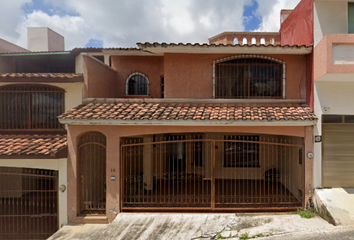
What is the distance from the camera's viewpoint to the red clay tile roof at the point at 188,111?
657cm

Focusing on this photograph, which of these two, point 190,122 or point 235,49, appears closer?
point 190,122

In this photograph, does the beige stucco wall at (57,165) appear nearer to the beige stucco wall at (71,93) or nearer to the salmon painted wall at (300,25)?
the beige stucco wall at (71,93)

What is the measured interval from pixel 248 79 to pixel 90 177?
7.51 metres

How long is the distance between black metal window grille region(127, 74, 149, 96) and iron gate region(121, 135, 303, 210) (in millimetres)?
2842

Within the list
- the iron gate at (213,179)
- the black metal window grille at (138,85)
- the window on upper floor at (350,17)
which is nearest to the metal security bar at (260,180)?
the iron gate at (213,179)

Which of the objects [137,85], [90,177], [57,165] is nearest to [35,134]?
[57,165]

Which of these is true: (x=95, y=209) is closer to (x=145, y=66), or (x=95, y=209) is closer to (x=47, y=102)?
(x=47, y=102)

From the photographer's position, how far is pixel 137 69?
35.4 ft

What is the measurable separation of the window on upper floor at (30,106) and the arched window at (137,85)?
3523mm

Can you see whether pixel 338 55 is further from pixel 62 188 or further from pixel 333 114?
pixel 62 188

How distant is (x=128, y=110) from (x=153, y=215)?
3868 millimetres

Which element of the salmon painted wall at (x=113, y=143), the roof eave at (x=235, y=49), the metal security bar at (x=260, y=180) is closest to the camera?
the salmon painted wall at (x=113, y=143)

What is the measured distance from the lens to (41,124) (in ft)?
27.1

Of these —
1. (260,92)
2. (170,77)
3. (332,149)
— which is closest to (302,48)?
(260,92)
